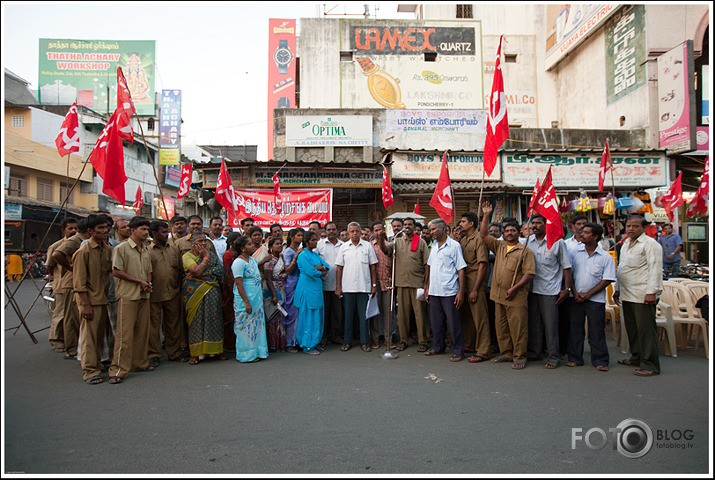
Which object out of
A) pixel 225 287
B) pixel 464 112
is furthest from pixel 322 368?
pixel 464 112

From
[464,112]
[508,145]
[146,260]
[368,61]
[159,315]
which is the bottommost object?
[159,315]

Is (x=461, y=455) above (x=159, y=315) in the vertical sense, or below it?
below

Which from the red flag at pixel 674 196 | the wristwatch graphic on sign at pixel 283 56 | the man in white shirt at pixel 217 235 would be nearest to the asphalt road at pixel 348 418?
the man in white shirt at pixel 217 235

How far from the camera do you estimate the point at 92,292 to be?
489 cm

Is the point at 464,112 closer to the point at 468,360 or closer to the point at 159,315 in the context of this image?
the point at 468,360

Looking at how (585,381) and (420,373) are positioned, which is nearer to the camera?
(585,381)

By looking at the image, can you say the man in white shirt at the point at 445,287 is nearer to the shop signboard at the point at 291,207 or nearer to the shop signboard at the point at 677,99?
the shop signboard at the point at 291,207

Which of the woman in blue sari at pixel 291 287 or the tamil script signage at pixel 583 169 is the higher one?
the tamil script signage at pixel 583 169

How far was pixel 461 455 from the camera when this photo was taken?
10.1 ft

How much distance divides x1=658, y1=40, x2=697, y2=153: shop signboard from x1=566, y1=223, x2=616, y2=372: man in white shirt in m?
10.3

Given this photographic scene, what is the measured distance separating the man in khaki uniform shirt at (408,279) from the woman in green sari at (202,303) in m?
2.45

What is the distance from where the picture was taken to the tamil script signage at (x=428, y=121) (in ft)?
46.5

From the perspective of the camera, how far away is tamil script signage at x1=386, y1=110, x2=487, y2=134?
46.5 ft

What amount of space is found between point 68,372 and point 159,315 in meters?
→ 1.11
